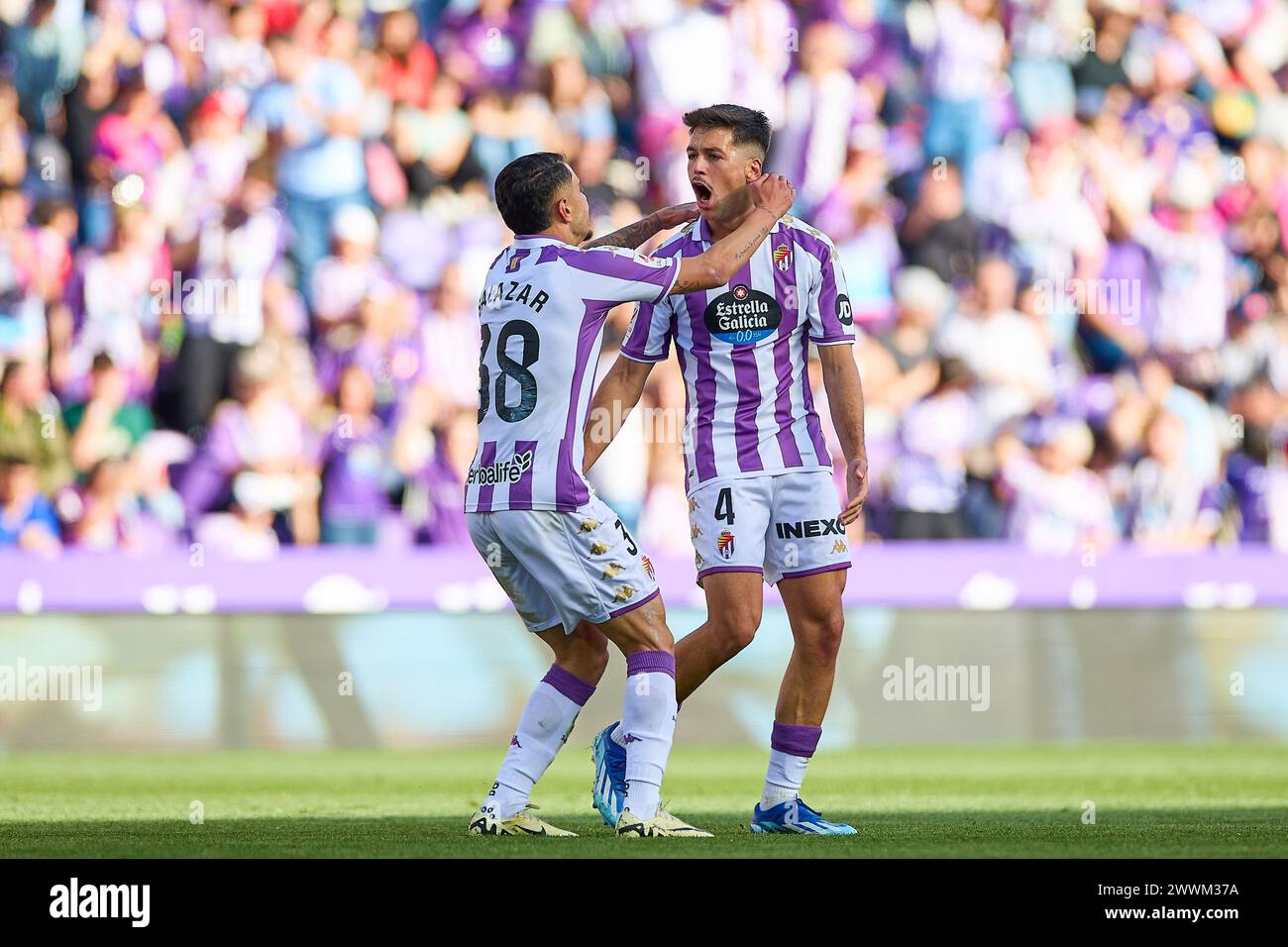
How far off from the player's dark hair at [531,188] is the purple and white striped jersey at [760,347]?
784mm

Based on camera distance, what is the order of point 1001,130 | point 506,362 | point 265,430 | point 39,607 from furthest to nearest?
point 1001,130, point 265,430, point 39,607, point 506,362

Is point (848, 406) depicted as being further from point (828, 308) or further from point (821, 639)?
point (821, 639)

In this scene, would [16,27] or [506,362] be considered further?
[16,27]

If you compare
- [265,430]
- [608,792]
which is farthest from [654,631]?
[265,430]

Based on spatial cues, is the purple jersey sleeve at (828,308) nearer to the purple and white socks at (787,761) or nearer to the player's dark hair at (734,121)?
the player's dark hair at (734,121)

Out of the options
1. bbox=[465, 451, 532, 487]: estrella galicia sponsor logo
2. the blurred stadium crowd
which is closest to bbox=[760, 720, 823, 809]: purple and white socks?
bbox=[465, 451, 532, 487]: estrella galicia sponsor logo

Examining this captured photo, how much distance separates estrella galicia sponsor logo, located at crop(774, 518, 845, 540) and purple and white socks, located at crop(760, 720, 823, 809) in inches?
27.7

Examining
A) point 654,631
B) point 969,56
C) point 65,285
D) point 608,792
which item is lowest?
point 608,792

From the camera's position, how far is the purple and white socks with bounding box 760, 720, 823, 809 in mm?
7312

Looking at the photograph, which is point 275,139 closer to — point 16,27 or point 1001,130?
point 16,27

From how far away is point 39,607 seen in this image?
11.3 meters

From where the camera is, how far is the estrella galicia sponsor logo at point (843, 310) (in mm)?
7551

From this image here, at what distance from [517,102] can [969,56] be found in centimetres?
350

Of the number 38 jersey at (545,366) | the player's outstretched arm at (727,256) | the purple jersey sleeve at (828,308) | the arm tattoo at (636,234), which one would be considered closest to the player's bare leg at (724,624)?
the number 38 jersey at (545,366)
